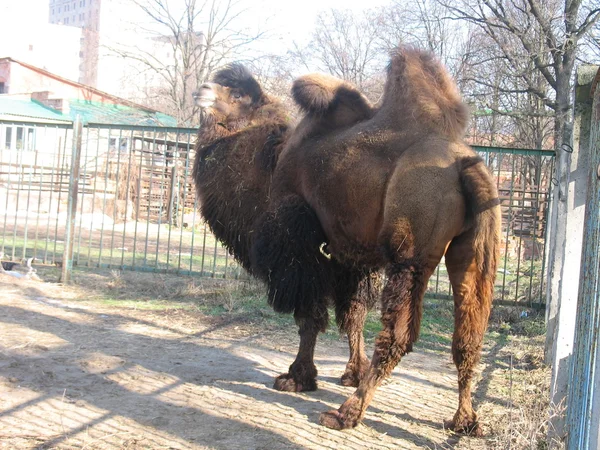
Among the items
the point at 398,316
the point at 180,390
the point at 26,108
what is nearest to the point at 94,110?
the point at 26,108

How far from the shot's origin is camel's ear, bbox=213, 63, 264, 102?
21.5ft

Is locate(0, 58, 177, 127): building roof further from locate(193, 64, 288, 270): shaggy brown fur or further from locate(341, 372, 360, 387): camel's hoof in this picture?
locate(341, 372, 360, 387): camel's hoof

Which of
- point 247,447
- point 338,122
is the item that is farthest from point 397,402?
point 338,122

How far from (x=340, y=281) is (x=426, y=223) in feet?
5.09

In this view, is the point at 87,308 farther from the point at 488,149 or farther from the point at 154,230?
the point at 154,230

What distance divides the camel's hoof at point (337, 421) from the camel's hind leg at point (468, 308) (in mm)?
784

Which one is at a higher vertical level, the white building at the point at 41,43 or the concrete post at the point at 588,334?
A: the white building at the point at 41,43

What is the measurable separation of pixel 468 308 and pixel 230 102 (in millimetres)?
3487

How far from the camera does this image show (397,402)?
16.9ft

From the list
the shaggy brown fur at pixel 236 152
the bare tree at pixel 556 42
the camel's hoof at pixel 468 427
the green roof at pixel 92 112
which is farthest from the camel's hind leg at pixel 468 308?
the green roof at pixel 92 112

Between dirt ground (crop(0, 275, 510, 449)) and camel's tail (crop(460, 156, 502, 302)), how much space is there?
120 cm

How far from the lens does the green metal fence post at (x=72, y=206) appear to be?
9204 mm

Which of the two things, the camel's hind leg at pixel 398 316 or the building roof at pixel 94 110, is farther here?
the building roof at pixel 94 110

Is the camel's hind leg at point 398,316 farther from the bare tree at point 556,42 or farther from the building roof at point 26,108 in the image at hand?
the building roof at point 26,108
